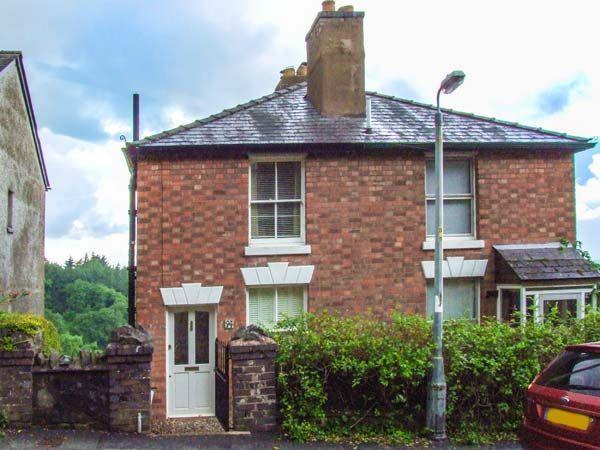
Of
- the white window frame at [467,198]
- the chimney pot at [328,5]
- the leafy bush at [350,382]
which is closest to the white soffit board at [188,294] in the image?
the leafy bush at [350,382]

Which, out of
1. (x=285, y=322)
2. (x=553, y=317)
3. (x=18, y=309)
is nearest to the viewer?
(x=285, y=322)

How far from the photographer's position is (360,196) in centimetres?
1395

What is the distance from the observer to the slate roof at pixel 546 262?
13.5 m

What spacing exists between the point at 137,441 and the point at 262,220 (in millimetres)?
6475

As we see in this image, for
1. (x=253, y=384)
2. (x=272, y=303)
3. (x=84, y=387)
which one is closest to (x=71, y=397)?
(x=84, y=387)

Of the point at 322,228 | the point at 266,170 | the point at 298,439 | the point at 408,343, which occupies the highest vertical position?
the point at 266,170

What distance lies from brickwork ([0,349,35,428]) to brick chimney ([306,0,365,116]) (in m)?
8.75

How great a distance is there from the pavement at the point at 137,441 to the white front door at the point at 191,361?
4.95m

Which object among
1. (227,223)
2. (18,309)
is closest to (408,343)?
(227,223)

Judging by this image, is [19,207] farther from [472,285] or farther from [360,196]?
[472,285]

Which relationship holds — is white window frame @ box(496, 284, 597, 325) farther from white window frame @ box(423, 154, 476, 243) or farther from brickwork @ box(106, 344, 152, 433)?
brickwork @ box(106, 344, 152, 433)

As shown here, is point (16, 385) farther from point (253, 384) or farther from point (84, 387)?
point (253, 384)

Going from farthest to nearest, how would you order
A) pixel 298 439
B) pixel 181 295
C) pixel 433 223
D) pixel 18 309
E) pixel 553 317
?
pixel 18 309 → pixel 433 223 → pixel 181 295 → pixel 553 317 → pixel 298 439

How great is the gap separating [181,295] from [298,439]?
18.4ft
